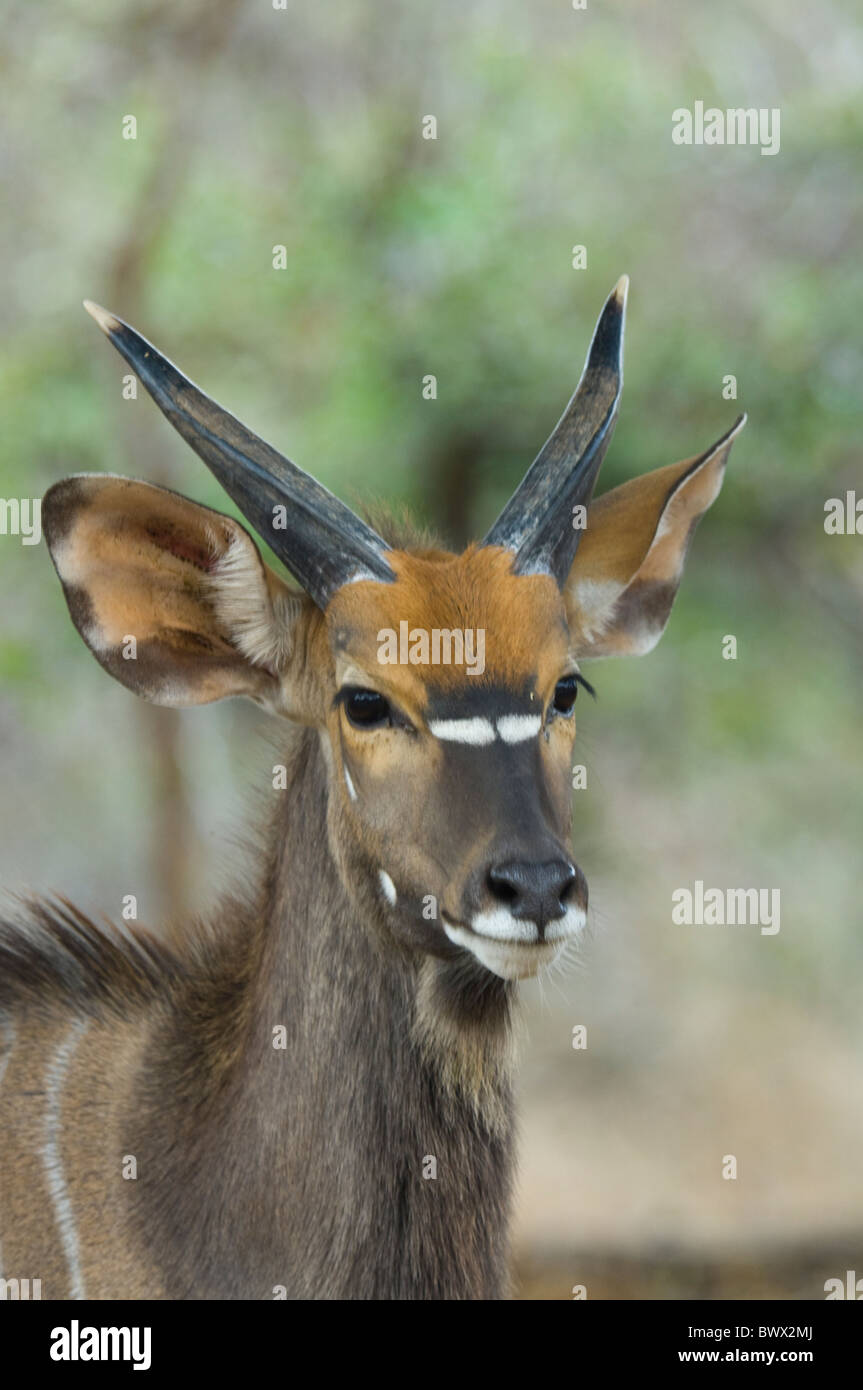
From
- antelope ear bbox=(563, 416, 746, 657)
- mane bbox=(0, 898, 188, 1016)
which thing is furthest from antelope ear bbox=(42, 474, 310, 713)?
antelope ear bbox=(563, 416, 746, 657)

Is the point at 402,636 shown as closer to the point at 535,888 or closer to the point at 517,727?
the point at 517,727

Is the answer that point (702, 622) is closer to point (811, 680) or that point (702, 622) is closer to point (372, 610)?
point (811, 680)

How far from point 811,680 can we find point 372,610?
7705 mm

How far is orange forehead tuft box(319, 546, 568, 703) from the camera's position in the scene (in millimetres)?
3434

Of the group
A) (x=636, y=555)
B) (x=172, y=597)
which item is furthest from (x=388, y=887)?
(x=636, y=555)

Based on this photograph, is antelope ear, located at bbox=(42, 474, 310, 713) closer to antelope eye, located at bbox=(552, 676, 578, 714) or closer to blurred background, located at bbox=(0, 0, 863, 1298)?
antelope eye, located at bbox=(552, 676, 578, 714)

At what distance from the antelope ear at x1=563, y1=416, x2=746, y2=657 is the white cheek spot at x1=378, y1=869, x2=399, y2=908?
0.98 metres

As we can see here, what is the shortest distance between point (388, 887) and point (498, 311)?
18.2 ft

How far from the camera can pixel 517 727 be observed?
338 cm

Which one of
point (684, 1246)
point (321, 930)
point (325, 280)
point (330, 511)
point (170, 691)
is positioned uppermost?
point (325, 280)

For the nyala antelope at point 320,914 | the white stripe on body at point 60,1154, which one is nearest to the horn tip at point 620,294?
the nyala antelope at point 320,914

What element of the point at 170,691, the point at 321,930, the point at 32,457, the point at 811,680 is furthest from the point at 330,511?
the point at 811,680

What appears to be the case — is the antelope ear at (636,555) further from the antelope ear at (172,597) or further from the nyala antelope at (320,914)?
the antelope ear at (172,597)

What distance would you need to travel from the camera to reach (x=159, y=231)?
9070mm
